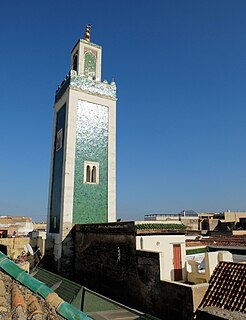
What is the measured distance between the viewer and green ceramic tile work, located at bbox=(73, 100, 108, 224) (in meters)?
14.7

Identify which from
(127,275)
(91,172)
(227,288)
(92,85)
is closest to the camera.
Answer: (227,288)

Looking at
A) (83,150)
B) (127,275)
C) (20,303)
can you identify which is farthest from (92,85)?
(20,303)

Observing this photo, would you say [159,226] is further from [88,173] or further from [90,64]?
[90,64]

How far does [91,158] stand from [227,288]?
10.1 meters

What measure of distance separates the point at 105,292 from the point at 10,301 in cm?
867

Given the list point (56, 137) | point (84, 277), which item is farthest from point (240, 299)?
point (56, 137)

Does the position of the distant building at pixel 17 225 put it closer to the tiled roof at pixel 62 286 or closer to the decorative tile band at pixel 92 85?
the tiled roof at pixel 62 286

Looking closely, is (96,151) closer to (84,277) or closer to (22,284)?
(84,277)

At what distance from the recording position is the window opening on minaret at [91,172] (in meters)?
15.3

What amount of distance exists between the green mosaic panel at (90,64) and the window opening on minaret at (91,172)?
559cm

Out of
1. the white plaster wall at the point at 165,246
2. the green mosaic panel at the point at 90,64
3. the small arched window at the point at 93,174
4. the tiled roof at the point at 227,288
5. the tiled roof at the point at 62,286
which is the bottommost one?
the tiled roof at the point at 62,286

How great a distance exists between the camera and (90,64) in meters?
17.3

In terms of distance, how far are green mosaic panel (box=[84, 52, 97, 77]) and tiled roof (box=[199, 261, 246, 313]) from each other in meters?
13.2

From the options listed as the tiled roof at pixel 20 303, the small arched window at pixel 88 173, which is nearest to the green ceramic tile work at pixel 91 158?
the small arched window at pixel 88 173
